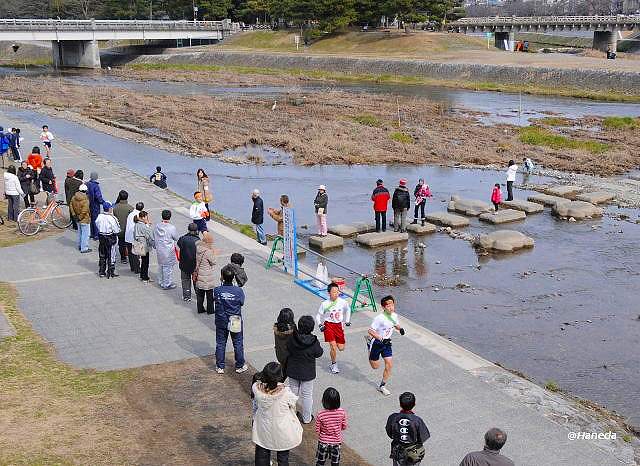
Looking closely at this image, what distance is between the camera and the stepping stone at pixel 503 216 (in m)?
21.4

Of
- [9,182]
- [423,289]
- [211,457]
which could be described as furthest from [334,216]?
[211,457]

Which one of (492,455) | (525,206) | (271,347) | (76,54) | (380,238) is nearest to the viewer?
(492,455)

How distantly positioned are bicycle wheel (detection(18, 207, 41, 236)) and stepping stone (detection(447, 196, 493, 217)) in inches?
484

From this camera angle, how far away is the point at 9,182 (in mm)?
17844

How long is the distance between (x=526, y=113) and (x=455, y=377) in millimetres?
40198

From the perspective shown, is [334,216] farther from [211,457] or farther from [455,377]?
[211,457]

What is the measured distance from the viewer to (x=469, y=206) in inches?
880

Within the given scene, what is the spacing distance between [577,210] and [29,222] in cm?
1559

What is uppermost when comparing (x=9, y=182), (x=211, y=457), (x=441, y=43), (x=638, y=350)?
(x=441, y=43)

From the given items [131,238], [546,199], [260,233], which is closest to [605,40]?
[546,199]

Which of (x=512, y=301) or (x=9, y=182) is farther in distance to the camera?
(x=9, y=182)

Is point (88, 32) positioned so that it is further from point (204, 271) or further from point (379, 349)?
point (379, 349)

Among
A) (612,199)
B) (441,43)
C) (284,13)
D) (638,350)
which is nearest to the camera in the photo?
(638,350)

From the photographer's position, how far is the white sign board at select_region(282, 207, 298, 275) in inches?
555
